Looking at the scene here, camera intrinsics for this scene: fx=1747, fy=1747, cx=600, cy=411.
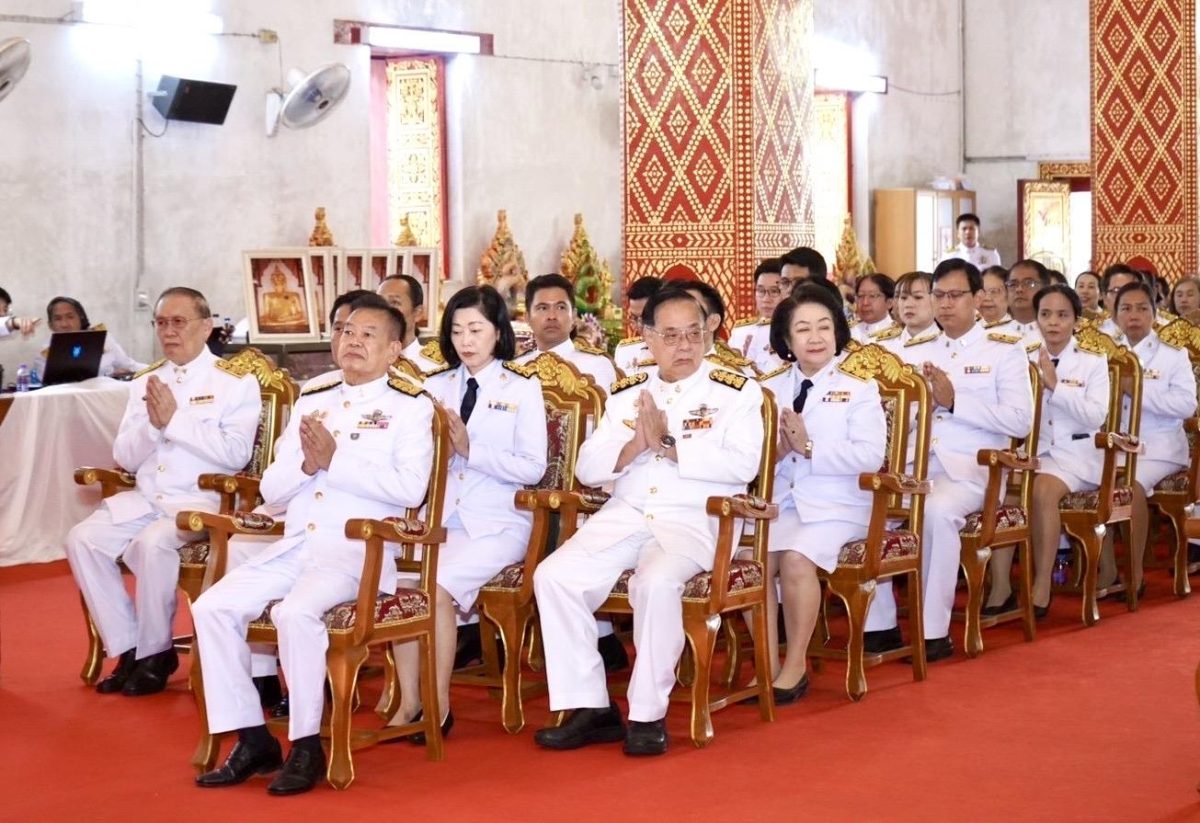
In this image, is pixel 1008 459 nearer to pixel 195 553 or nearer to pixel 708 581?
pixel 708 581

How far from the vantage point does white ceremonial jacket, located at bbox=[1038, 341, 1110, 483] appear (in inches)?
282

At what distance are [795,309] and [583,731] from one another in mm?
1673

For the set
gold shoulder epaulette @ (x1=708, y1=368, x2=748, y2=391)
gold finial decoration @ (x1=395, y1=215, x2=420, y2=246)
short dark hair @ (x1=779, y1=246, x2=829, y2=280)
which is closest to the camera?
gold shoulder epaulette @ (x1=708, y1=368, x2=748, y2=391)

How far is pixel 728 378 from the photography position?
5.39 m

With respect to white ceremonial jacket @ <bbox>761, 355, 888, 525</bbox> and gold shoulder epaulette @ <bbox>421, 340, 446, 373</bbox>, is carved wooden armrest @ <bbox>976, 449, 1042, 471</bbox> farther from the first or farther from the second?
gold shoulder epaulette @ <bbox>421, 340, 446, 373</bbox>

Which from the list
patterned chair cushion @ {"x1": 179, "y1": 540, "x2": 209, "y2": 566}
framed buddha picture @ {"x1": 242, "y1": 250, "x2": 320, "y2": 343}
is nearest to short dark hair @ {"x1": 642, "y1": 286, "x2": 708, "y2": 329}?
patterned chair cushion @ {"x1": 179, "y1": 540, "x2": 209, "y2": 566}

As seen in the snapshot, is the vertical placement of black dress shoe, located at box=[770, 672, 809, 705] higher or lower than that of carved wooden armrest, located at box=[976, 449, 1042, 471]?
lower

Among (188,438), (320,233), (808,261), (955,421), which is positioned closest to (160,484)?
(188,438)

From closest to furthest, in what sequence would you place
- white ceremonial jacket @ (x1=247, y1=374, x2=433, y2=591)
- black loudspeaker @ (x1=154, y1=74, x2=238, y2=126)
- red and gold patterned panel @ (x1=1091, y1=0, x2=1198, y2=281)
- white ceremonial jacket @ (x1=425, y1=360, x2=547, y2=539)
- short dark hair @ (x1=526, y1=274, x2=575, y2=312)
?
white ceremonial jacket @ (x1=247, y1=374, x2=433, y2=591), white ceremonial jacket @ (x1=425, y1=360, x2=547, y2=539), short dark hair @ (x1=526, y1=274, x2=575, y2=312), black loudspeaker @ (x1=154, y1=74, x2=238, y2=126), red and gold patterned panel @ (x1=1091, y1=0, x2=1198, y2=281)

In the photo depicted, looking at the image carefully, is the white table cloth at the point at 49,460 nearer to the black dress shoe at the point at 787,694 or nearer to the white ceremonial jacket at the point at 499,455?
the white ceremonial jacket at the point at 499,455

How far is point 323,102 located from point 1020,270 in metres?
6.11

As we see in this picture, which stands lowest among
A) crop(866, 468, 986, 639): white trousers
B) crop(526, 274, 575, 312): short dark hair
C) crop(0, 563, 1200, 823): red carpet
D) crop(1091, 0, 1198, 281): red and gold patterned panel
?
crop(0, 563, 1200, 823): red carpet

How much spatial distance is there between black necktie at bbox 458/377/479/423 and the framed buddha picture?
4.74m

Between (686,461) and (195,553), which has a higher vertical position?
(686,461)
